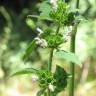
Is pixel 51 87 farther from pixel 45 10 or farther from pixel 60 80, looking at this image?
pixel 45 10

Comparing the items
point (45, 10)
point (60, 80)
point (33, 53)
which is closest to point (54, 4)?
point (45, 10)

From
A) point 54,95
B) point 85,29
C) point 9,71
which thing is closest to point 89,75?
point 85,29

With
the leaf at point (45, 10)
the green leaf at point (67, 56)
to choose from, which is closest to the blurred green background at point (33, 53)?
the leaf at point (45, 10)

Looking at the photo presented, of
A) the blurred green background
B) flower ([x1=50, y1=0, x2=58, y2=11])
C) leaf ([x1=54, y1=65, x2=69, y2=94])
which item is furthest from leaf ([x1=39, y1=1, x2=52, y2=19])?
the blurred green background

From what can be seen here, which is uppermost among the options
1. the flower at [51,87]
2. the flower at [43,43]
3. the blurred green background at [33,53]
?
the blurred green background at [33,53]

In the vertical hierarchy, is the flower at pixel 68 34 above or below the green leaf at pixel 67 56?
above

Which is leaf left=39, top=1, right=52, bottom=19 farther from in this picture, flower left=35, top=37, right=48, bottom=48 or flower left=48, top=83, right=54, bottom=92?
flower left=48, top=83, right=54, bottom=92

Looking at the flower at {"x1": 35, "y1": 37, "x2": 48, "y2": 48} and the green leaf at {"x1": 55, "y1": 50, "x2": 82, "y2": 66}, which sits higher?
the flower at {"x1": 35, "y1": 37, "x2": 48, "y2": 48}

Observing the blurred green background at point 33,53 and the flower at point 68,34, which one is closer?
the flower at point 68,34

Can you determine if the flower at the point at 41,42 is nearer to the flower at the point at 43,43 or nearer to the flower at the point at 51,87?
the flower at the point at 43,43
